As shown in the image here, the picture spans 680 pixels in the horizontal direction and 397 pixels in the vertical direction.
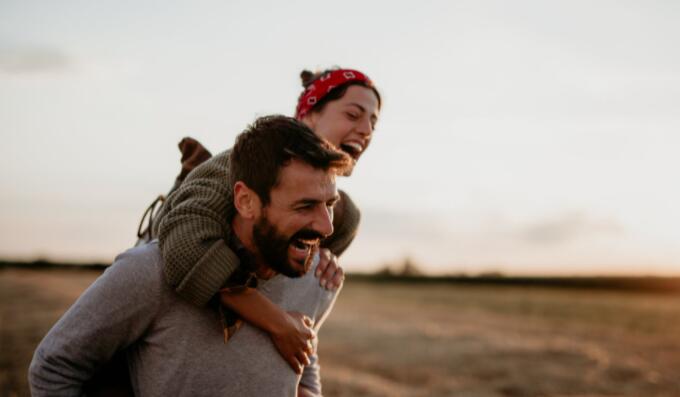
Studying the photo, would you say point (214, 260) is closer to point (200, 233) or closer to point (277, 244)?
point (200, 233)

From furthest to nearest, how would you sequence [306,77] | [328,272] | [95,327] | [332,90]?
[306,77] < [332,90] < [328,272] < [95,327]

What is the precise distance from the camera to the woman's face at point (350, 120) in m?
3.87

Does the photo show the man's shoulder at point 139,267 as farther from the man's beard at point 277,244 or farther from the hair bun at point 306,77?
the hair bun at point 306,77

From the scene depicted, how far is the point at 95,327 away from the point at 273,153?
2.76 ft

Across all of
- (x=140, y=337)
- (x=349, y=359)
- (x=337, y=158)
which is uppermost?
(x=337, y=158)

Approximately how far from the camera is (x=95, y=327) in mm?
2527

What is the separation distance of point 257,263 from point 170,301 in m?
0.36

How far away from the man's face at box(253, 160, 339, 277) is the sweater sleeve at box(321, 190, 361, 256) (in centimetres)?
99

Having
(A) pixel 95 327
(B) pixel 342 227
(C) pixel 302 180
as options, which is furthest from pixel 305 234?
(B) pixel 342 227

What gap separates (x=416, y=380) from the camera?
39.7ft

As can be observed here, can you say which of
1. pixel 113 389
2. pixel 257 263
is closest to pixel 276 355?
pixel 257 263

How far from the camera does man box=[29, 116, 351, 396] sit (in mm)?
2545

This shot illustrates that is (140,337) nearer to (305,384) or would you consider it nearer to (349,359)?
(305,384)

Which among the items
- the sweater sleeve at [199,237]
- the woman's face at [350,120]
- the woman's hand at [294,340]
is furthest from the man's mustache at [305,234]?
the woman's face at [350,120]
